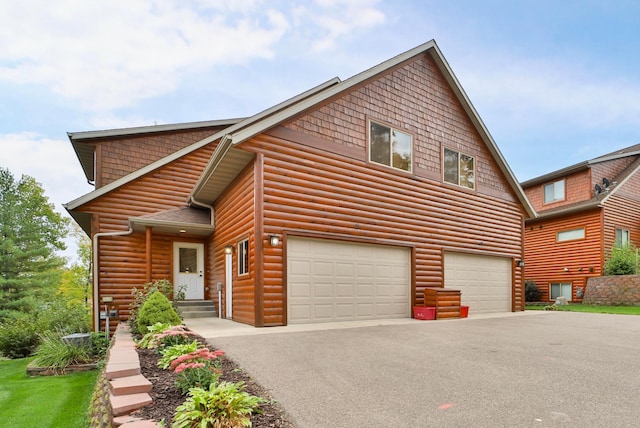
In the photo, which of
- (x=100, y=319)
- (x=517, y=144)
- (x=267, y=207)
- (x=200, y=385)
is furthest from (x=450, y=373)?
(x=517, y=144)

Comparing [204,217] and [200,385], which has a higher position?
[204,217]

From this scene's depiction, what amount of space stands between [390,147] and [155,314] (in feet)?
23.1

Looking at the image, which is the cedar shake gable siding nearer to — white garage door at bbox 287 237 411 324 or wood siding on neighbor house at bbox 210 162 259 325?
wood siding on neighbor house at bbox 210 162 259 325

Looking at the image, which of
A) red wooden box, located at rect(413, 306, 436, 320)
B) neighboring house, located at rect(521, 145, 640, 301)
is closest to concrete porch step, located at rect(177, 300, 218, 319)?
red wooden box, located at rect(413, 306, 436, 320)

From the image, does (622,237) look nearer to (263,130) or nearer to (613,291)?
(613,291)

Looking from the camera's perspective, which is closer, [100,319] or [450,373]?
[450,373]

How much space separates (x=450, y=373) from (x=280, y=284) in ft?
14.2

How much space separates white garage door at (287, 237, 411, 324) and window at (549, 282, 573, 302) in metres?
12.1

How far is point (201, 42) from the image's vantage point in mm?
13812

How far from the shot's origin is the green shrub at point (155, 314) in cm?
656

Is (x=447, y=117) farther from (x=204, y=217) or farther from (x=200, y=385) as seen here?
(x=200, y=385)

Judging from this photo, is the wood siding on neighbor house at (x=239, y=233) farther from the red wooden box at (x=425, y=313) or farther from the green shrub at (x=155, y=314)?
the red wooden box at (x=425, y=313)

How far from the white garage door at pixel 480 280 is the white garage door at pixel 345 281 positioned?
2.07 meters

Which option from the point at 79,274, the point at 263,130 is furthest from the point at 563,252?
the point at 79,274
